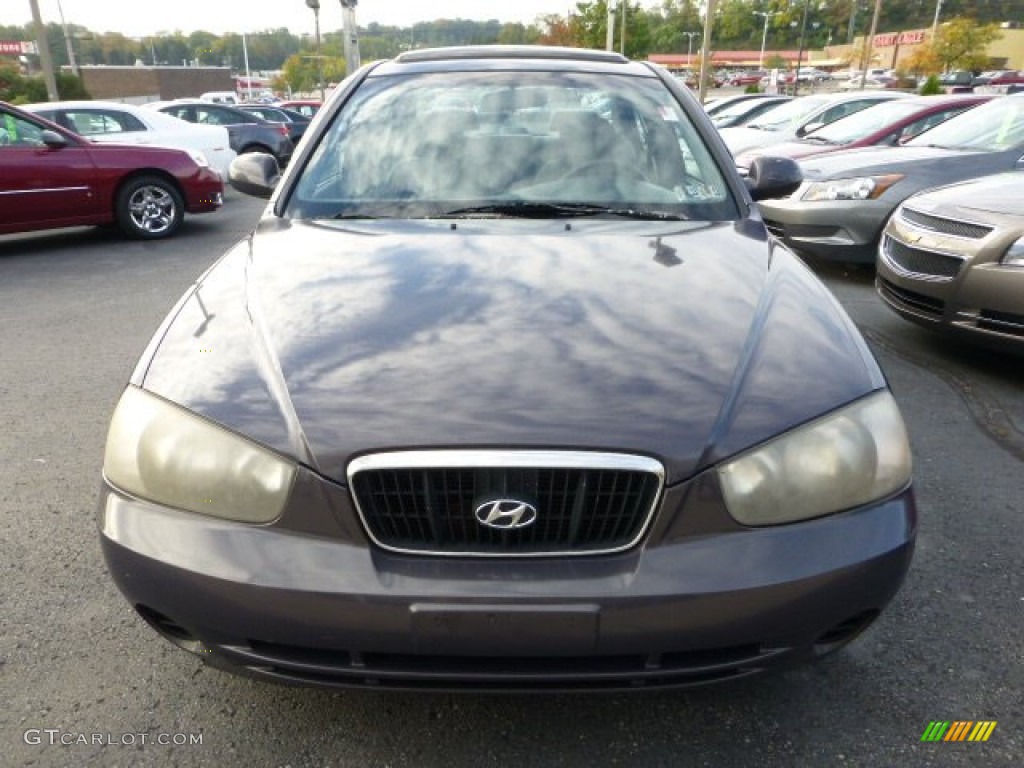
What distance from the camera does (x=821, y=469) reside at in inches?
63.0

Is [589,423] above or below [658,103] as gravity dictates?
below

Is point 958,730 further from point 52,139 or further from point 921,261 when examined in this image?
point 52,139

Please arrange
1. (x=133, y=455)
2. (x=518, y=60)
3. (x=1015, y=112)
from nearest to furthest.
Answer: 1. (x=133, y=455)
2. (x=518, y=60)
3. (x=1015, y=112)

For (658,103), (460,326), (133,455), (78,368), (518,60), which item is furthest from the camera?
(78,368)

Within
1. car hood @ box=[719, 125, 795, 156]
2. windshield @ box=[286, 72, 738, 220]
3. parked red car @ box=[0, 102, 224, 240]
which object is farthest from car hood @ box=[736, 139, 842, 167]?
parked red car @ box=[0, 102, 224, 240]

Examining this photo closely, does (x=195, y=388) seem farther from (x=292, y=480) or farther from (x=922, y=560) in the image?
(x=922, y=560)

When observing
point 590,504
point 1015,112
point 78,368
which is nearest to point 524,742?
point 590,504

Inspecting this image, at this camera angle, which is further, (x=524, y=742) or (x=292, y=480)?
(x=524, y=742)

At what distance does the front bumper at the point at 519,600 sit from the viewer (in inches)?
57.7

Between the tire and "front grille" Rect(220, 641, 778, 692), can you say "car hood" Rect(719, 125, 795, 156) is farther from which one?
"front grille" Rect(220, 641, 778, 692)

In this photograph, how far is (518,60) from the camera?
3264mm

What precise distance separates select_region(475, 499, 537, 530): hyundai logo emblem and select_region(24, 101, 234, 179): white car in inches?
375

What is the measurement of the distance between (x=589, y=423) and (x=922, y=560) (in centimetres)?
164

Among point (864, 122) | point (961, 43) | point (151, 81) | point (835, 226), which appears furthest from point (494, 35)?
point (835, 226)
